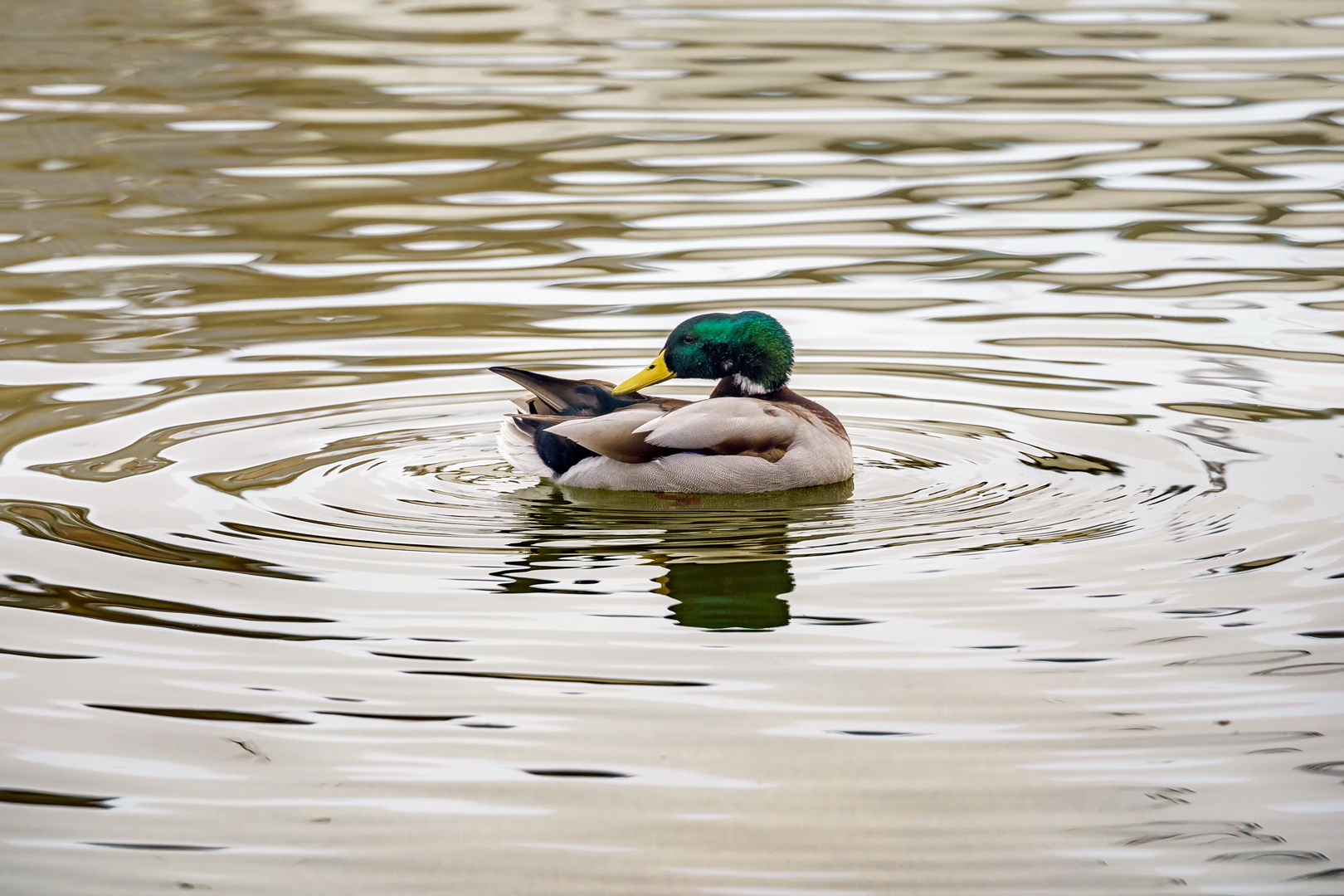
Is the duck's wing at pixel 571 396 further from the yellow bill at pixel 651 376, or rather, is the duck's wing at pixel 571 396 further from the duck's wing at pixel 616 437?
the duck's wing at pixel 616 437

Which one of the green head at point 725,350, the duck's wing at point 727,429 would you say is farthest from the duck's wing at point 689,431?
the green head at point 725,350

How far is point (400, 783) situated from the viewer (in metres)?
4.77

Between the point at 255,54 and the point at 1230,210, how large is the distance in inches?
444

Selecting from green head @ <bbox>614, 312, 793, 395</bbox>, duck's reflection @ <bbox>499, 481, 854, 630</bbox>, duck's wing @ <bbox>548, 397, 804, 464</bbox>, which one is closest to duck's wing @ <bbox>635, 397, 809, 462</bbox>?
duck's wing @ <bbox>548, 397, 804, 464</bbox>

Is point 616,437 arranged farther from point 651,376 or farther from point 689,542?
point 689,542

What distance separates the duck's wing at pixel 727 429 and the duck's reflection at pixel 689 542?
0.64 feet

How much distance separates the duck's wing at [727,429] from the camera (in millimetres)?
7344

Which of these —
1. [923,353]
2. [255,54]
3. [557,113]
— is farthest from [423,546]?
[255,54]

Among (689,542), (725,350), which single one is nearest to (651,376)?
(725,350)

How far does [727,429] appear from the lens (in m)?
7.37

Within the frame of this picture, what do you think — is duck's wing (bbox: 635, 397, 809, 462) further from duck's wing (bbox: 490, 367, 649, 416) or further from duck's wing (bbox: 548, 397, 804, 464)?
duck's wing (bbox: 490, 367, 649, 416)

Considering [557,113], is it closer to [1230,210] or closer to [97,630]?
[1230,210]

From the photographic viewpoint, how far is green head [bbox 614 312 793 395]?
774 cm

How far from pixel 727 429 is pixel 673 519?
0.47m
